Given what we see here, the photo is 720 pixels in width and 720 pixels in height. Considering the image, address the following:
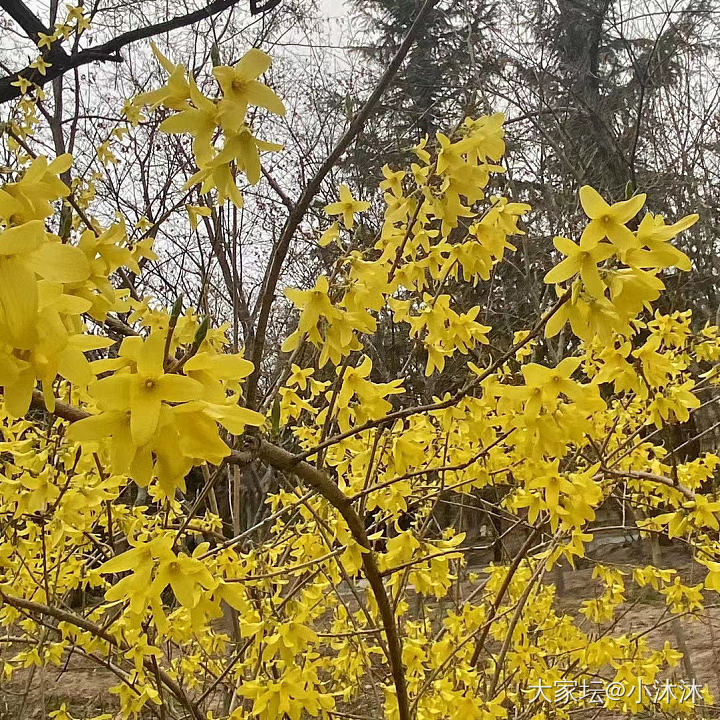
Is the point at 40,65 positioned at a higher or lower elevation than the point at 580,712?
higher

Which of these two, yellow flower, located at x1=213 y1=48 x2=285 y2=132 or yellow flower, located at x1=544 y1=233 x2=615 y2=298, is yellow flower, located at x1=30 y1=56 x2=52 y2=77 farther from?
yellow flower, located at x1=544 y1=233 x2=615 y2=298

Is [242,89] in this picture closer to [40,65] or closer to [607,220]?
[607,220]

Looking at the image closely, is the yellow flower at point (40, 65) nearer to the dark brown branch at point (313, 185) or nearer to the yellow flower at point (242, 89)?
the dark brown branch at point (313, 185)

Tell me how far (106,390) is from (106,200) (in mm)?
4972

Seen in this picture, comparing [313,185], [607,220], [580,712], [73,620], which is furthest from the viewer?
[580,712]

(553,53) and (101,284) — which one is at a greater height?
(553,53)

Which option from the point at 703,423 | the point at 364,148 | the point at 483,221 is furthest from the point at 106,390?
the point at 703,423

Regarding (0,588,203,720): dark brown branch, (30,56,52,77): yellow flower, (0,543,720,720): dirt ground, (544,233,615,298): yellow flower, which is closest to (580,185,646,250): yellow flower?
(544,233,615,298): yellow flower

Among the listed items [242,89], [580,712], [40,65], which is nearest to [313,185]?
[242,89]

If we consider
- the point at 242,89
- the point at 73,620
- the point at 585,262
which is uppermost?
the point at 242,89

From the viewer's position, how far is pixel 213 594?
1.56 metres

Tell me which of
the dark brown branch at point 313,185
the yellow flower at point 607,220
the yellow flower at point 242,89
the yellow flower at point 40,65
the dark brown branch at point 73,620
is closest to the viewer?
the yellow flower at point 242,89

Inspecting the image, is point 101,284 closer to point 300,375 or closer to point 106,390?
point 106,390

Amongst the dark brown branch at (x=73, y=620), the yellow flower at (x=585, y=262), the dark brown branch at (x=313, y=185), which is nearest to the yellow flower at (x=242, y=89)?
the dark brown branch at (x=313, y=185)
